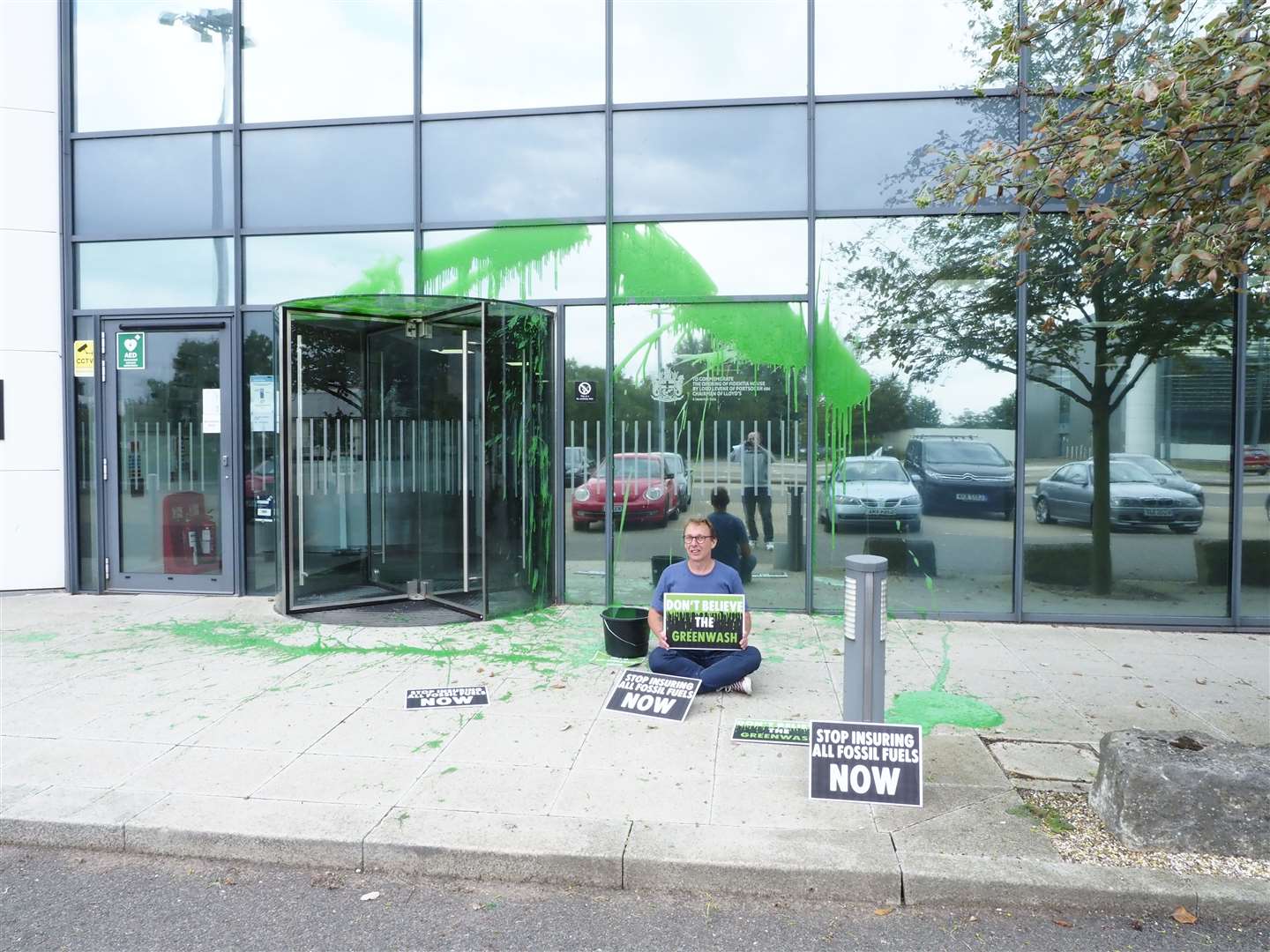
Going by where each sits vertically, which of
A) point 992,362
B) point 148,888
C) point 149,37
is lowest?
point 148,888

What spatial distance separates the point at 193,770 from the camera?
4523 millimetres

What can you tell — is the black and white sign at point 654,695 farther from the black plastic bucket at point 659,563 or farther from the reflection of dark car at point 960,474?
the reflection of dark car at point 960,474

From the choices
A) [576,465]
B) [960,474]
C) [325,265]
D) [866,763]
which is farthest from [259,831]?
[960,474]

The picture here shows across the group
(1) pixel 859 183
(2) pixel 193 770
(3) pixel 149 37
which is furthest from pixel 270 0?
(2) pixel 193 770

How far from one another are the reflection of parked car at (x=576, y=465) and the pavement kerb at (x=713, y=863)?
4.72m

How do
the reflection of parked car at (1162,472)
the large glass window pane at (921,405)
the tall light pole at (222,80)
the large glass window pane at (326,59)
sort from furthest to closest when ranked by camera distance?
1. the tall light pole at (222,80)
2. the large glass window pane at (326,59)
3. the large glass window pane at (921,405)
4. the reflection of parked car at (1162,472)

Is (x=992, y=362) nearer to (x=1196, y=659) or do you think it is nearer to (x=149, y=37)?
(x=1196, y=659)

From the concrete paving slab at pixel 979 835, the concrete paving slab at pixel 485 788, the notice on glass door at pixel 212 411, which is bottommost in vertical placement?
the concrete paving slab at pixel 979 835

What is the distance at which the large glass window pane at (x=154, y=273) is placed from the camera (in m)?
8.86

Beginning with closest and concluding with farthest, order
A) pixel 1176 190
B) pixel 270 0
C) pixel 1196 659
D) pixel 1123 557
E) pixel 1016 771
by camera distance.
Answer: pixel 1176 190 → pixel 1016 771 → pixel 1196 659 → pixel 1123 557 → pixel 270 0

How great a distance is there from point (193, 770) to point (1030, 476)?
22.7ft

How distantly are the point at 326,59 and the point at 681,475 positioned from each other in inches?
214

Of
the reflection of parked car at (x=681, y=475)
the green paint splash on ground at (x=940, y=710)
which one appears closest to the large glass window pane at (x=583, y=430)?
the reflection of parked car at (x=681, y=475)

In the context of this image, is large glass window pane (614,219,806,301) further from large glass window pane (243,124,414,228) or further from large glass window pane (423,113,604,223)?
large glass window pane (243,124,414,228)
